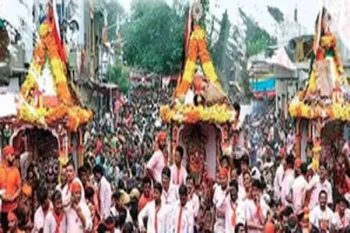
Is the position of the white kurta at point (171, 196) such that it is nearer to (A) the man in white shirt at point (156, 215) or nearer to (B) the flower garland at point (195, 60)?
(A) the man in white shirt at point (156, 215)

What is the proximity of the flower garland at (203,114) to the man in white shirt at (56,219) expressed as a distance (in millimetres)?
5947

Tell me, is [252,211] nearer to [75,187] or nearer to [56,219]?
[75,187]

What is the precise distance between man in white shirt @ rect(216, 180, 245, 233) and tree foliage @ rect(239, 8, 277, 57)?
4732 centimetres

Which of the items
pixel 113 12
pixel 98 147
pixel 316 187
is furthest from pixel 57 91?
pixel 113 12

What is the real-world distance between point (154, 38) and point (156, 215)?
46.9 m

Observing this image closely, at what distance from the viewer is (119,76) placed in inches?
2339

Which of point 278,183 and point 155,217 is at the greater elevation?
point 155,217

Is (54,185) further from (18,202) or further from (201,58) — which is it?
(201,58)

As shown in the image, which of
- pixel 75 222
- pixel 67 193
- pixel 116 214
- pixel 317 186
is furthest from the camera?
pixel 317 186

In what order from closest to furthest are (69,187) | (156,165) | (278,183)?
(69,187) → (156,165) → (278,183)

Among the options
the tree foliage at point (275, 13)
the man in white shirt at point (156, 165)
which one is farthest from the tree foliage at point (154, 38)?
the man in white shirt at point (156, 165)

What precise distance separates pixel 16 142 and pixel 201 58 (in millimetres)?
3802

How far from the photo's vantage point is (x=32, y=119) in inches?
704

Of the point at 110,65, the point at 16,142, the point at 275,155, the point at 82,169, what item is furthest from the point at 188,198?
the point at 110,65
